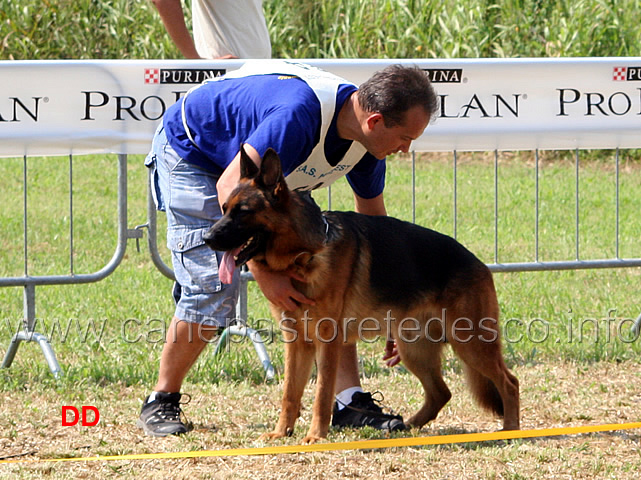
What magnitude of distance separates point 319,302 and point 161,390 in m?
0.96

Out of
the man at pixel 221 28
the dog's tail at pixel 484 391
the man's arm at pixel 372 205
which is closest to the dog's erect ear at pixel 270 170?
the man's arm at pixel 372 205

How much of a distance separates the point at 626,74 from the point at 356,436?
9.59 ft

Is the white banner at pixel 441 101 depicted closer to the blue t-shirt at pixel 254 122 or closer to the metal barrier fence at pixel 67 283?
the metal barrier fence at pixel 67 283

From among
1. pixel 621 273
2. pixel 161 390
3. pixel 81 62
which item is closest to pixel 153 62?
pixel 81 62

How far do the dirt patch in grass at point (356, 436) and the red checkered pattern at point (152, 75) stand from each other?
5.52ft

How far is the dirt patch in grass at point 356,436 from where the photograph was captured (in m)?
3.70

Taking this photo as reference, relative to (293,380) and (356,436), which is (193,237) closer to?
(293,380)

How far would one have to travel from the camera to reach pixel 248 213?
3.48m

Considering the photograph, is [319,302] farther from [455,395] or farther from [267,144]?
[455,395]

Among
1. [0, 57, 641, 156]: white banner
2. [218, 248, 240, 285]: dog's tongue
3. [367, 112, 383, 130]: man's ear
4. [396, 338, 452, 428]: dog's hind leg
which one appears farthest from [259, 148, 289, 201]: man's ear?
[0, 57, 641, 156]: white banner

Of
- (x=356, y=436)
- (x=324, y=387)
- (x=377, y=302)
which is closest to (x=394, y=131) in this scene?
(x=377, y=302)

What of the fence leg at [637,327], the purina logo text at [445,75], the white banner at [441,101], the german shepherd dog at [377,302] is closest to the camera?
the german shepherd dog at [377,302]

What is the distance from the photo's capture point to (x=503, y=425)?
4.30 metres

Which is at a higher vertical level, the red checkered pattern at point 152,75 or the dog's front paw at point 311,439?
the red checkered pattern at point 152,75
